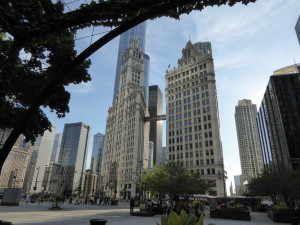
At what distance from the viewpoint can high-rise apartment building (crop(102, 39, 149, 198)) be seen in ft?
343

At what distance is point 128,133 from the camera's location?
375ft

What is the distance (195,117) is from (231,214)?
68.8 metres

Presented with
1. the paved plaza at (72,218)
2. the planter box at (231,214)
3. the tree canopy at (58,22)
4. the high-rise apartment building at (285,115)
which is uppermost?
the high-rise apartment building at (285,115)

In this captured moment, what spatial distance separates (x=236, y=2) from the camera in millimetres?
7395

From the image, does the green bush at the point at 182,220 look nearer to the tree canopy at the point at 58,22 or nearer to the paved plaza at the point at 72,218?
the tree canopy at the point at 58,22

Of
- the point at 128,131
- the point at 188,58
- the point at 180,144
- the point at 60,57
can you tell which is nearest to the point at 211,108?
the point at 180,144

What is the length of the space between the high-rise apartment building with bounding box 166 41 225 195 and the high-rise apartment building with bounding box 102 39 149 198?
60.3ft

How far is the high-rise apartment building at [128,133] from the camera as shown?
104 meters

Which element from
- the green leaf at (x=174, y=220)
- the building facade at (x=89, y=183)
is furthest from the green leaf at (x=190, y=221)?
the building facade at (x=89, y=183)

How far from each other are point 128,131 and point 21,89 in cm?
10217

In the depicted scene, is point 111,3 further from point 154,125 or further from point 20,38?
point 154,125

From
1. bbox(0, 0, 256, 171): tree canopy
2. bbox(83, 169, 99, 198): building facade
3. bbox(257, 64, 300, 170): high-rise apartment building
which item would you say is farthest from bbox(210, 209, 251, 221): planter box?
bbox(83, 169, 99, 198): building facade

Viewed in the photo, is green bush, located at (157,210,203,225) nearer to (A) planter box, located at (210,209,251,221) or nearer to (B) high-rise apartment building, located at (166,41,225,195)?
(A) planter box, located at (210,209,251,221)

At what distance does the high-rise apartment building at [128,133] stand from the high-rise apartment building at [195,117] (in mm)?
18390
